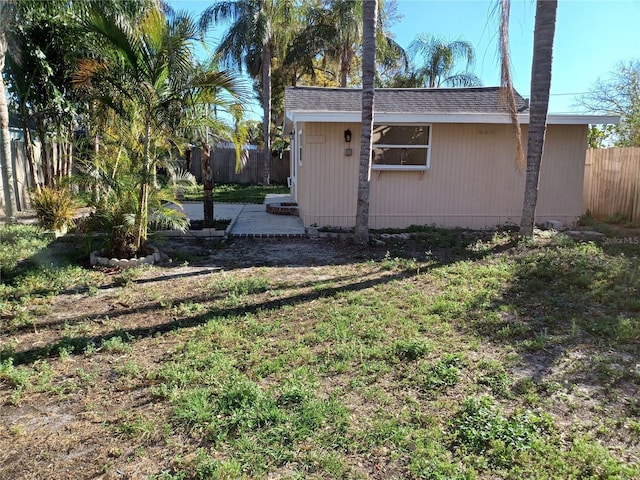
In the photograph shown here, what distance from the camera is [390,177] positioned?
920cm

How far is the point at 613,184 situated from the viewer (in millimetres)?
10781

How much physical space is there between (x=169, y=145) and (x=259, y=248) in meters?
2.26

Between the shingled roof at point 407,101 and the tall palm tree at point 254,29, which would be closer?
the shingled roof at point 407,101

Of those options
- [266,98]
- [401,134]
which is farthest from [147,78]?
[266,98]

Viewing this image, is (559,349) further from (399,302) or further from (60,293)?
(60,293)

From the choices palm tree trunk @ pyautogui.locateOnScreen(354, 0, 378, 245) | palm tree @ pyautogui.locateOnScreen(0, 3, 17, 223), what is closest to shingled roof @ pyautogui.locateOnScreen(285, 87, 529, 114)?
palm tree trunk @ pyautogui.locateOnScreen(354, 0, 378, 245)

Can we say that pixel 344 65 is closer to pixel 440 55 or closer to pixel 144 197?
pixel 440 55

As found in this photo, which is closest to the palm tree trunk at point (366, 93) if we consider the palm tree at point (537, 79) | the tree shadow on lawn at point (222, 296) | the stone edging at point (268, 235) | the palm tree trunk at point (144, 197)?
the tree shadow on lawn at point (222, 296)

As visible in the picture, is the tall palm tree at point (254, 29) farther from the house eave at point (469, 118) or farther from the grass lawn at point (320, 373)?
the grass lawn at point (320, 373)

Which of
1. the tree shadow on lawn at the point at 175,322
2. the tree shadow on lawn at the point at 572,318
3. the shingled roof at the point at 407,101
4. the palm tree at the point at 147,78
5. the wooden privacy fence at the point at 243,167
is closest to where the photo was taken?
the tree shadow on lawn at the point at 572,318

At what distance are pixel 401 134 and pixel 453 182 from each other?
1.53 meters

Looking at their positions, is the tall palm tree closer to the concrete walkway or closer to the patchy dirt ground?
the concrete walkway

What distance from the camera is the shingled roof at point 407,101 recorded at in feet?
30.7

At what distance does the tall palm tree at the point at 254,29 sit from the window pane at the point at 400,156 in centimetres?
1202
